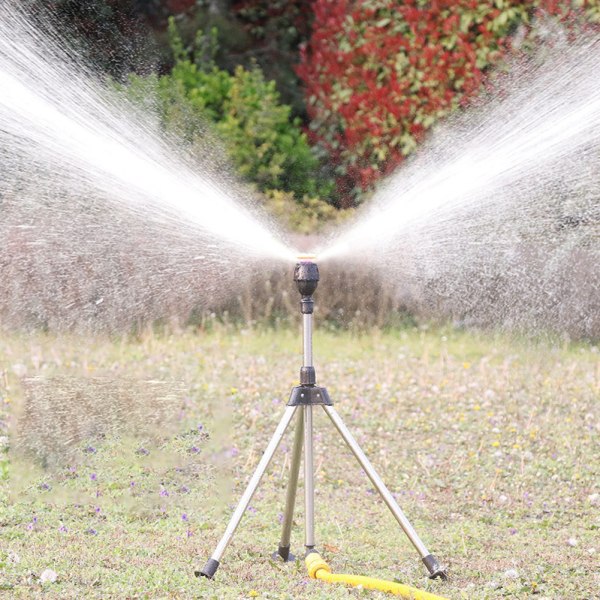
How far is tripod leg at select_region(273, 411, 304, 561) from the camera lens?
3.92 metres

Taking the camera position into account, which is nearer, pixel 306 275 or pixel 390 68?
pixel 306 275

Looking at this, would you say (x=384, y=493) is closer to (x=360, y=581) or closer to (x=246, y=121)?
(x=360, y=581)

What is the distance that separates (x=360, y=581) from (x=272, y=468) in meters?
1.69

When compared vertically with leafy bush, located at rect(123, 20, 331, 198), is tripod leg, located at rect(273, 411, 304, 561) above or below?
below

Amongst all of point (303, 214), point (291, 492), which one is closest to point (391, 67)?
point (303, 214)

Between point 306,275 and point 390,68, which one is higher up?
point 390,68

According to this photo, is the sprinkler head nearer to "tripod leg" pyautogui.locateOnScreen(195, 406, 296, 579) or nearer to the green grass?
"tripod leg" pyautogui.locateOnScreen(195, 406, 296, 579)

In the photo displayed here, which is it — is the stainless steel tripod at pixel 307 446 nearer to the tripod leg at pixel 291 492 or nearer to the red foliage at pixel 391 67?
the tripod leg at pixel 291 492

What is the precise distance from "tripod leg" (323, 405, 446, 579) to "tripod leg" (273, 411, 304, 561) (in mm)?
127

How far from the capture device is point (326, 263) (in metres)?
8.51

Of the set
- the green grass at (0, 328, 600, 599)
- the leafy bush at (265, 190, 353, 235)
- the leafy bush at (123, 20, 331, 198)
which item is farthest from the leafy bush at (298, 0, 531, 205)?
the green grass at (0, 328, 600, 599)

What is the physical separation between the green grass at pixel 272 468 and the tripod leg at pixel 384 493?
81 millimetres

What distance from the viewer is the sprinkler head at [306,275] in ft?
12.5

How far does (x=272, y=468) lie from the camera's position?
5539 millimetres
